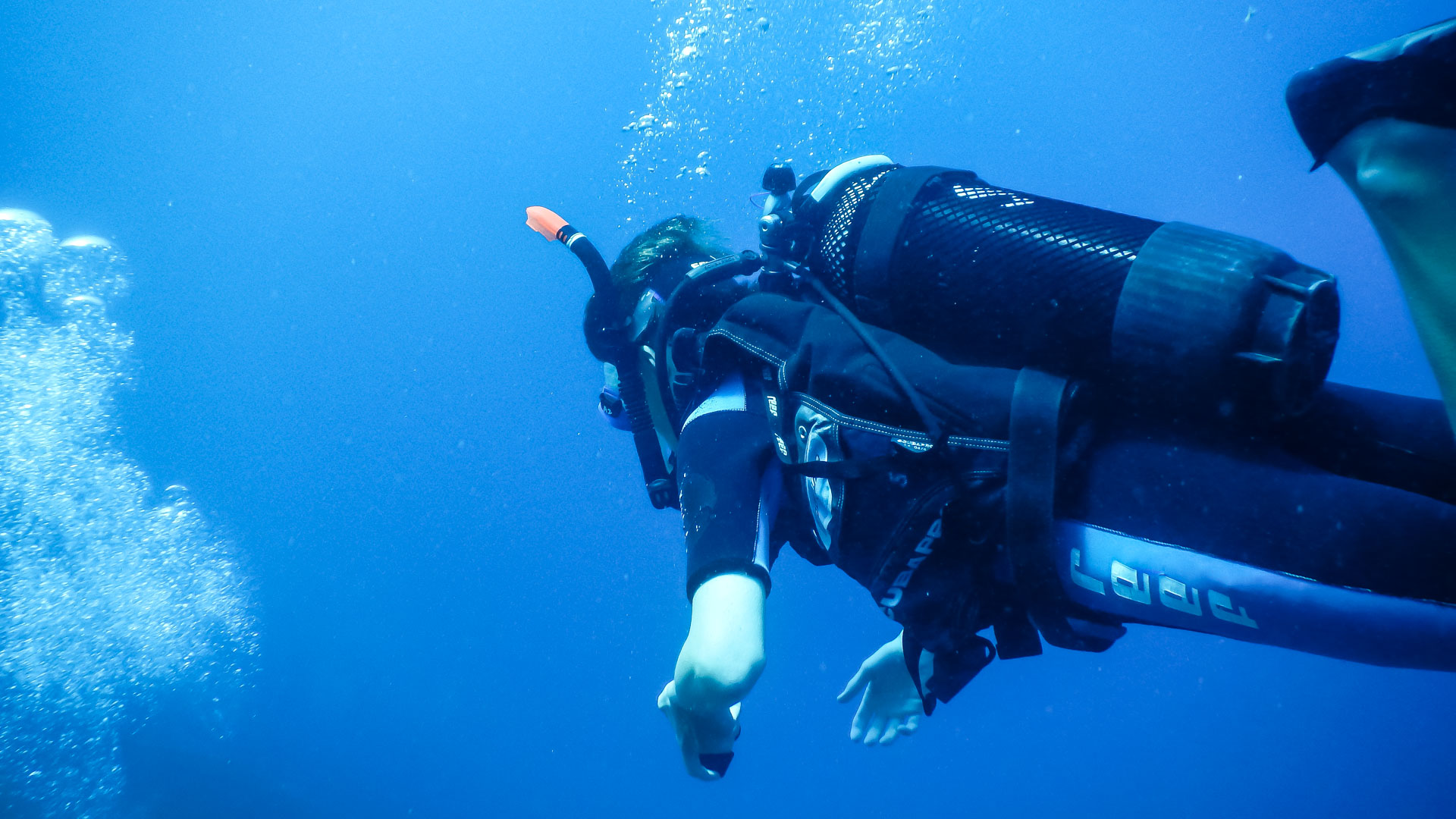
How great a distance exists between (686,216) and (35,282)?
19.9 m

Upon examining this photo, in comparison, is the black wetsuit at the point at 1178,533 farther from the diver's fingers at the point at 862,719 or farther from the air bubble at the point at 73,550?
the air bubble at the point at 73,550

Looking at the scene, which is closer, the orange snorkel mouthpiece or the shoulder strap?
the shoulder strap

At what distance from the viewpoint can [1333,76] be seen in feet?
3.59

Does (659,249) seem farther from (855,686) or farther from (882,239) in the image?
(855,686)

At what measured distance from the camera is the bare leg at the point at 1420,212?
40.3 inches

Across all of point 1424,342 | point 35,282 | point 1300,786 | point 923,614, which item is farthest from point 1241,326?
point 1300,786

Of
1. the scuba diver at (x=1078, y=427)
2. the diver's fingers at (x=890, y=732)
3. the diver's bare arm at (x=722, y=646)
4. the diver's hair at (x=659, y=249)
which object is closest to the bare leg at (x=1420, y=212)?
the scuba diver at (x=1078, y=427)

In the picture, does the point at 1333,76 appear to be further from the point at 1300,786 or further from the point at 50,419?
the point at 1300,786

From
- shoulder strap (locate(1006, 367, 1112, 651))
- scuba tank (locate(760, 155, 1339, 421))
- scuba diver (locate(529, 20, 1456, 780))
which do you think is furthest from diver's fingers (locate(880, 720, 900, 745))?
scuba tank (locate(760, 155, 1339, 421))

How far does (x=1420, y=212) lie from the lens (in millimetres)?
1038

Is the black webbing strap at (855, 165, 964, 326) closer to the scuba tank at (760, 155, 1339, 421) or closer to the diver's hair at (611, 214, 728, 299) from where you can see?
the scuba tank at (760, 155, 1339, 421)

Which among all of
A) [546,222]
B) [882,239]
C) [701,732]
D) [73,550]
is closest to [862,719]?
[701,732]

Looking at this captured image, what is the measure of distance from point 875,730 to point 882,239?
6.24 ft

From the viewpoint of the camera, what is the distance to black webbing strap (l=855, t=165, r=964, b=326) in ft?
5.28
